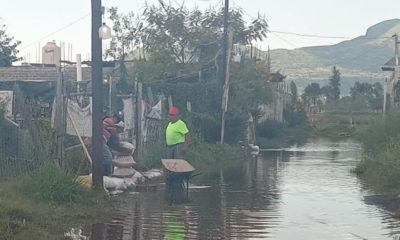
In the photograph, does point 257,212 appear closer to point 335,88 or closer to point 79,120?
point 79,120

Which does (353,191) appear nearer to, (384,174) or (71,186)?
(384,174)

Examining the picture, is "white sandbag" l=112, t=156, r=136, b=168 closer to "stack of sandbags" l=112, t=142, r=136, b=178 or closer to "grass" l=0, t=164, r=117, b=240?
"stack of sandbags" l=112, t=142, r=136, b=178

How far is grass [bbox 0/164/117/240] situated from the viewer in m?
10.3

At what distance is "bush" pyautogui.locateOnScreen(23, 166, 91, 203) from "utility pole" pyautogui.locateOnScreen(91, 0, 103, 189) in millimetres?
709

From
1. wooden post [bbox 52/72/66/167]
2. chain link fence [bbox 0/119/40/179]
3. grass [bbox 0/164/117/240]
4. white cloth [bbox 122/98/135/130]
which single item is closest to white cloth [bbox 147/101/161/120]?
white cloth [bbox 122/98/135/130]

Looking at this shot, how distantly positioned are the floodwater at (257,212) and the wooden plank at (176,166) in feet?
2.01

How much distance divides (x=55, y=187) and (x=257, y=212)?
3.79m

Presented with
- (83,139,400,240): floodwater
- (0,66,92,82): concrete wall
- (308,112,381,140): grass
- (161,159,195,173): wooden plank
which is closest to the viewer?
(83,139,400,240): floodwater

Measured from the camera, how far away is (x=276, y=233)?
37.1 feet

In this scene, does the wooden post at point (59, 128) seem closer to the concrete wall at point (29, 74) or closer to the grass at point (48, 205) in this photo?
the grass at point (48, 205)

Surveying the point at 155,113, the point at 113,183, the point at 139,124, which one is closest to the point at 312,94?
the point at 155,113

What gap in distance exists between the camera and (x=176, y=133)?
17.0 metres

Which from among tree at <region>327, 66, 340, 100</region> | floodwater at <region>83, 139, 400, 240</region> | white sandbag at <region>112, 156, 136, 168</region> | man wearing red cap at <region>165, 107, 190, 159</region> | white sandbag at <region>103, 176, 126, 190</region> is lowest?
floodwater at <region>83, 139, 400, 240</region>

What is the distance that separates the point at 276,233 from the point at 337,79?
95.7m
